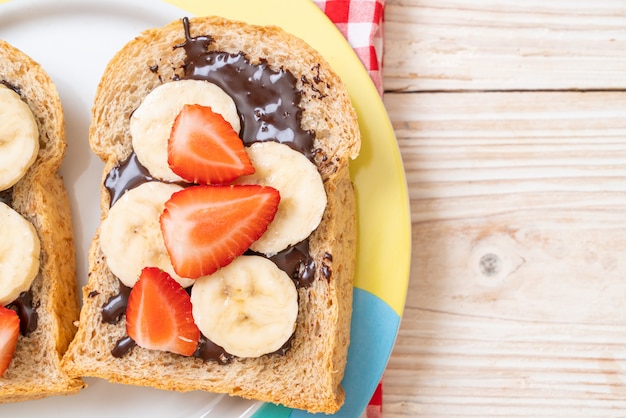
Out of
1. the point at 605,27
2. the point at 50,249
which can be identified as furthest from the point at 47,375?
the point at 605,27

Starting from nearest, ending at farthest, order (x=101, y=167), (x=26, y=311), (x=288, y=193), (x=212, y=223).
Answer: (x=212, y=223), (x=288, y=193), (x=26, y=311), (x=101, y=167)

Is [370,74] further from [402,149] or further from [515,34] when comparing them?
[515,34]

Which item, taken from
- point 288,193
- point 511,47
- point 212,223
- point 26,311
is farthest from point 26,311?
point 511,47

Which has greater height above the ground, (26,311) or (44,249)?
(44,249)

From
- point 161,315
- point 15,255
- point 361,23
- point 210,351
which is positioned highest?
point 361,23

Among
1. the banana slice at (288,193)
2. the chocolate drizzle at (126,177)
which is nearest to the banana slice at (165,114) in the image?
the chocolate drizzle at (126,177)

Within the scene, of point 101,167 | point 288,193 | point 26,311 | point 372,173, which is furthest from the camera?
point 101,167

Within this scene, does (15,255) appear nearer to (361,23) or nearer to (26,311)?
(26,311)

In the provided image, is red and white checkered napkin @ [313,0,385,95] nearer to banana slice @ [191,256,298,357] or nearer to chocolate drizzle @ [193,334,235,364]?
banana slice @ [191,256,298,357]
